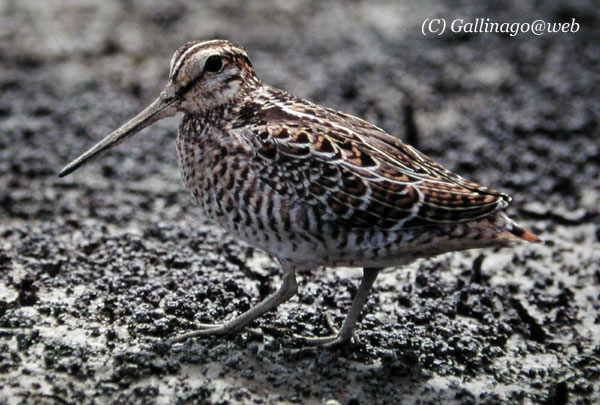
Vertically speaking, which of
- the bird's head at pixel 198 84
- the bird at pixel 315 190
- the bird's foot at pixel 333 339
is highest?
the bird's head at pixel 198 84

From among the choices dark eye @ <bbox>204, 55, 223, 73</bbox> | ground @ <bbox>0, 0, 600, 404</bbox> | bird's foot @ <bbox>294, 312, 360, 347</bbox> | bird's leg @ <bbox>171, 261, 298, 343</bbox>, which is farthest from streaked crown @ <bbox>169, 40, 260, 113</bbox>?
bird's foot @ <bbox>294, 312, 360, 347</bbox>

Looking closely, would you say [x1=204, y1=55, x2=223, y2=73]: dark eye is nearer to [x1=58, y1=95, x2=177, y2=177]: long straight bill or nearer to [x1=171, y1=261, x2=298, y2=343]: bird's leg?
[x1=58, y1=95, x2=177, y2=177]: long straight bill

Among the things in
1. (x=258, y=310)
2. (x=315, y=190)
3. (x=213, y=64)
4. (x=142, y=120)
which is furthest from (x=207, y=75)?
(x=258, y=310)

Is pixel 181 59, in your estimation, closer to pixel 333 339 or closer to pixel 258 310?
pixel 258 310

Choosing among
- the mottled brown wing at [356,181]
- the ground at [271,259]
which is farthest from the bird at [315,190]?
the ground at [271,259]

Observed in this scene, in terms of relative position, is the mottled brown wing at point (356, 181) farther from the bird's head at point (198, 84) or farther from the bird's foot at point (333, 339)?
the bird's foot at point (333, 339)

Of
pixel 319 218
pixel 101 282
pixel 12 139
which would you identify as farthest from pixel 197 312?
pixel 12 139
